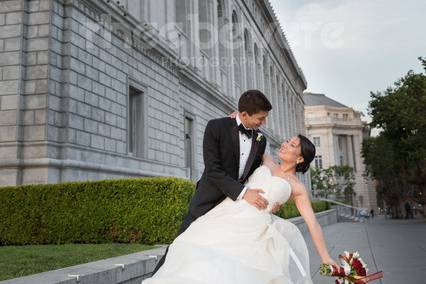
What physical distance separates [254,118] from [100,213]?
269 inches

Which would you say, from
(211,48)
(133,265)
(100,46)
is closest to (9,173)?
(100,46)

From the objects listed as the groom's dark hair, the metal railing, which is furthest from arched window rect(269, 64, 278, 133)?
the groom's dark hair

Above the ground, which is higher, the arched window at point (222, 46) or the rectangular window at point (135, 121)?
the arched window at point (222, 46)

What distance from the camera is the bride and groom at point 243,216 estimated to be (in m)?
2.80

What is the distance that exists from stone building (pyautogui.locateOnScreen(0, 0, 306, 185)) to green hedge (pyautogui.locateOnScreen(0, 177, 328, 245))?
171 centimetres

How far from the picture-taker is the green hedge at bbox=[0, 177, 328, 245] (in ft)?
30.3

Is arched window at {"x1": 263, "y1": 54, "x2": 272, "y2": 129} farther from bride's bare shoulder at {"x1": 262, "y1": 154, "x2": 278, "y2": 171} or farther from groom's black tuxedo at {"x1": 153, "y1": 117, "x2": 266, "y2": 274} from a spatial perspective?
groom's black tuxedo at {"x1": 153, "y1": 117, "x2": 266, "y2": 274}

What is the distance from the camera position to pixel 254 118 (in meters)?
3.29

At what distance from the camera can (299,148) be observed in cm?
354

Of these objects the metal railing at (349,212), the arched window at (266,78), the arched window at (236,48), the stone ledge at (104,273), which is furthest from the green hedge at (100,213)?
the metal railing at (349,212)

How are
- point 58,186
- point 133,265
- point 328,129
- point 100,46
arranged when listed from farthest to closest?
point 328,129 < point 100,46 < point 58,186 < point 133,265

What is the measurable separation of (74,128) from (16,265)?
6783 millimetres

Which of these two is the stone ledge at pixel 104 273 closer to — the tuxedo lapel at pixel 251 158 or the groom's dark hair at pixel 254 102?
the tuxedo lapel at pixel 251 158

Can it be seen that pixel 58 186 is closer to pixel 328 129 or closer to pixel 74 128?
pixel 74 128
